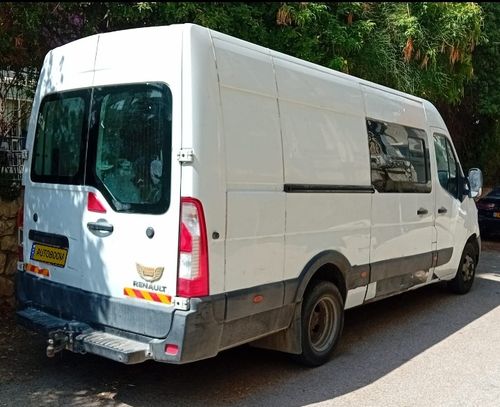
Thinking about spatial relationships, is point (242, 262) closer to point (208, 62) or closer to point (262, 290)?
point (262, 290)

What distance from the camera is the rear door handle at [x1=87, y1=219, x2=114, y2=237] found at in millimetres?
4020

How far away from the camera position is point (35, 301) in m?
4.58

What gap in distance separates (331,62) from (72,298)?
5036 millimetres

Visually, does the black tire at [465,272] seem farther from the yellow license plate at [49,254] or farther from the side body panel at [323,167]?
the yellow license plate at [49,254]

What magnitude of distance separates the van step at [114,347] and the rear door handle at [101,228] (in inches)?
28.3

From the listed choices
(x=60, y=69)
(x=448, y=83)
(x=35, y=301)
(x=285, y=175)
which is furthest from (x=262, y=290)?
(x=448, y=83)

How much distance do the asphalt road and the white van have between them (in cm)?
34

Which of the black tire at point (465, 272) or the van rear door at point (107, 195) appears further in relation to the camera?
the black tire at point (465, 272)

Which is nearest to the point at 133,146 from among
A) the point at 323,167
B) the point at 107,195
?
the point at 107,195

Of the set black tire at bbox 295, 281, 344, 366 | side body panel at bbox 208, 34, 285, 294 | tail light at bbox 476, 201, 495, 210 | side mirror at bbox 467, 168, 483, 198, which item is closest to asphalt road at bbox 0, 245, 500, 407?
black tire at bbox 295, 281, 344, 366

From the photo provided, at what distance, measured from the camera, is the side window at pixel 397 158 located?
5613 millimetres

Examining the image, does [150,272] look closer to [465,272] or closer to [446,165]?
[446,165]

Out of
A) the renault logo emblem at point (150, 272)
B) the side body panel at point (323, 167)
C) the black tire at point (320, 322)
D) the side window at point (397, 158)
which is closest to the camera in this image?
the renault logo emblem at point (150, 272)

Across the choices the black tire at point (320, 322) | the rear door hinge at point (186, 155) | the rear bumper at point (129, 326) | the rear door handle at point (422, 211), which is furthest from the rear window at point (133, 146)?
the rear door handle at point (422, 211)
